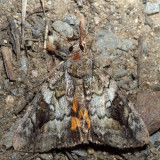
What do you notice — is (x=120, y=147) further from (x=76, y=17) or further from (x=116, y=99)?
(x=76, y=17)

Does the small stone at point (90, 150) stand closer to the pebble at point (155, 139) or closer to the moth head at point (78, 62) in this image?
the pebble at point (155, 139)

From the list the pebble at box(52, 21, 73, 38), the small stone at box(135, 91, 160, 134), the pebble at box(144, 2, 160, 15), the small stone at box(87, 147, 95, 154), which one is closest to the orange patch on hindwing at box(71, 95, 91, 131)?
the small stone at box(87, 147, 95, 154)

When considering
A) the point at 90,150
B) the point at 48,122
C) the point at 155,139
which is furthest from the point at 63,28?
the point at 155,139

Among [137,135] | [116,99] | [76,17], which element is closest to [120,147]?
[137,135]

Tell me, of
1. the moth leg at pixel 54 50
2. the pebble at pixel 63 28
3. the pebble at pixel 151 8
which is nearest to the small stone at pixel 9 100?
the moth leg at pixel 54 50

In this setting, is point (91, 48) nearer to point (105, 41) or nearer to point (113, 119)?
point (105, 41)

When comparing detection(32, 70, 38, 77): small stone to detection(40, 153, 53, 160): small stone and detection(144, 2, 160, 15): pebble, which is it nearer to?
detection(40, 153, 53, 160): small stone
